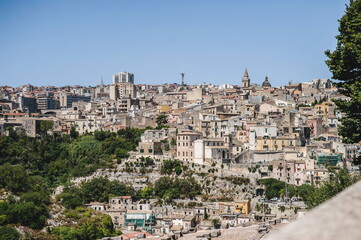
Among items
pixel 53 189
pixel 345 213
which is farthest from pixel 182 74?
Result: pixel 345 213

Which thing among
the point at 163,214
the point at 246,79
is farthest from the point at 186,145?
the point at 246,79

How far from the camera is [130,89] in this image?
10588cm

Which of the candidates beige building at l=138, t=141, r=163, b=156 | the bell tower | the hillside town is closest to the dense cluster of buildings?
the hillside town

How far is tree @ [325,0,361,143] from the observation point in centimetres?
1274

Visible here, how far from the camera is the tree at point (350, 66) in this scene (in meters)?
12.7

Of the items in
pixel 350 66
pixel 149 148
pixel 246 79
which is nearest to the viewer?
pixel 350 66

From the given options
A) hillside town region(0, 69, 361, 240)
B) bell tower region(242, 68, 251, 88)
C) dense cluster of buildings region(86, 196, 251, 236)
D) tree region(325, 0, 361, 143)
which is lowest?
dense cluster of buildings region(86, 196, 251, 236)

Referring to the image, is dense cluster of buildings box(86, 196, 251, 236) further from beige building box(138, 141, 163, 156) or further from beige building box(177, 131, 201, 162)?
beige building box(138, 141, 163, 156)

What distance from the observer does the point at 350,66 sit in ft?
44.1

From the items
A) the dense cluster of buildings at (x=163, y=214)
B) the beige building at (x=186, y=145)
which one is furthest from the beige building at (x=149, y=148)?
the dense cluster of buildings at (x=163, y=214)

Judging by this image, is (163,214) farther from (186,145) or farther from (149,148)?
(149,148)

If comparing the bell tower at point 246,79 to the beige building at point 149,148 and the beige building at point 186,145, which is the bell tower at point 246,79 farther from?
the beige building at point 186,145

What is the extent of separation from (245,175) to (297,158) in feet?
15.7

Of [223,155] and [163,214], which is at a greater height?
[223,155]
